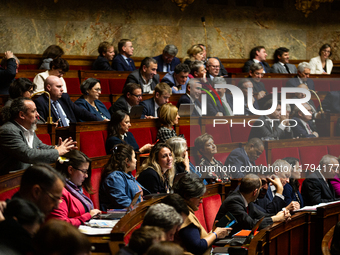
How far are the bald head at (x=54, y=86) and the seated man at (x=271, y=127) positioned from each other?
1.15m

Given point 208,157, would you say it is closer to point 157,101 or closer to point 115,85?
point 157,101

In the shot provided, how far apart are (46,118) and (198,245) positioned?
3.84ft

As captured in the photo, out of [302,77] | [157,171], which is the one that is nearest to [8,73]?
[157,171]

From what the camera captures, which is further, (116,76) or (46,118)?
(116,76)

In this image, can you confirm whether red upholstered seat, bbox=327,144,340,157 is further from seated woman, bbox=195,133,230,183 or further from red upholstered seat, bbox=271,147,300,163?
seated woman, bbox=195,133,230,183

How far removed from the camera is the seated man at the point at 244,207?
1.65 meters

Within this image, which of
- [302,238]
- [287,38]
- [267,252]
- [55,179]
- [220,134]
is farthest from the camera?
[287,38]

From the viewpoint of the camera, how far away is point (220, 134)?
2662mm

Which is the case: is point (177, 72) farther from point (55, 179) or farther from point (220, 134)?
point (55, 179)

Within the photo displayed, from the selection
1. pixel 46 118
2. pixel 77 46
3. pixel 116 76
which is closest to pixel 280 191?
pixel 46 118

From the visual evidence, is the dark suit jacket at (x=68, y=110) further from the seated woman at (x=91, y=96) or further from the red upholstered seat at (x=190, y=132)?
the red upholstered seat at (x=190, y=132)

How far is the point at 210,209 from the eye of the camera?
179 cm

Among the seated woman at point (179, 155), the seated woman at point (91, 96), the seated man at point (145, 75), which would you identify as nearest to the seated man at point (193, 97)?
the seated man at point (145, 75)

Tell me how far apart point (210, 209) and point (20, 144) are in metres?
0.76
